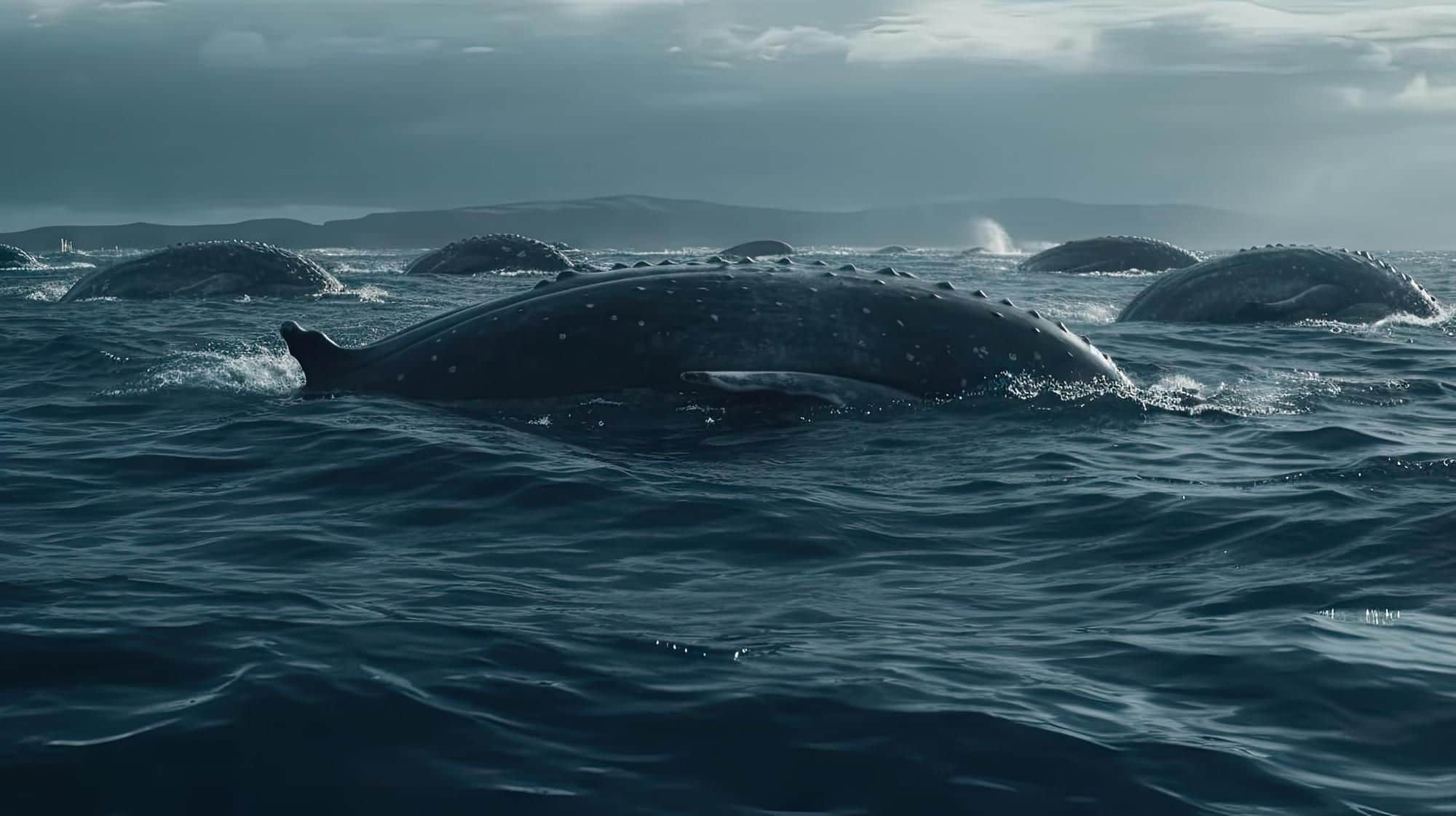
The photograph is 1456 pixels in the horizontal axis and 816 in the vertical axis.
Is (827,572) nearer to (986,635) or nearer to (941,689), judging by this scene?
(986,635)

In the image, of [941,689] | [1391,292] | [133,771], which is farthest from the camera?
[1391,292]

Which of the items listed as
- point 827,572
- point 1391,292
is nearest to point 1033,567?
point 827,572

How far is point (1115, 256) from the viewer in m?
42.8

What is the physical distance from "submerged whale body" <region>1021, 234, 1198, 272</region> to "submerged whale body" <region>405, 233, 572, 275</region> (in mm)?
15434

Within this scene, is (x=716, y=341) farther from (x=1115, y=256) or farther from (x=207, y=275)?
(x=1115, y=256)

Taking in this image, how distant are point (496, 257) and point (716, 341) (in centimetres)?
2543

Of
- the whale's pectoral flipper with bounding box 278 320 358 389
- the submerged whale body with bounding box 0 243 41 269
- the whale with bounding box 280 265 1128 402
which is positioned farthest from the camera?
the submerged whale body with bounding box 0 243 41 269

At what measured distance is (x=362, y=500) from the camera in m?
10.2

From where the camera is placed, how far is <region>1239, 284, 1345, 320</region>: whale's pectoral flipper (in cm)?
2194

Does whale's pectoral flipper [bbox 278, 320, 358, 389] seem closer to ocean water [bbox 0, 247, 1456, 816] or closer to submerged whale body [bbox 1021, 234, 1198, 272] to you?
ocean water [bbox 0, 247, 1456, 816]

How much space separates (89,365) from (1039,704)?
1521 centimetres

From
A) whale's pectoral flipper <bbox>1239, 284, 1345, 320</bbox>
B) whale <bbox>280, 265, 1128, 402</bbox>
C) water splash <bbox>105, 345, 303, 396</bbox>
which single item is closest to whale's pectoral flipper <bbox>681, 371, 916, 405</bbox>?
whale <bbox>280, 265, 1128, 402</bbox>

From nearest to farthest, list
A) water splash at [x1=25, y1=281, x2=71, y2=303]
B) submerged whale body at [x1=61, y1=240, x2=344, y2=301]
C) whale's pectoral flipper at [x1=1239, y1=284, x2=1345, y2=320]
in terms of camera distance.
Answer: whale's pectoral flipper at [x1=1239, y1=284, x2=1345, y2=320], submerged whale body at [x1=61, y1=240, x2=344, y2=301], water splash at [x1=25, y1=281, x2=71, y2=303]

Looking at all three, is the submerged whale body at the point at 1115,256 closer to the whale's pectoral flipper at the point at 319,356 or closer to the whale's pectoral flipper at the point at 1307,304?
the whale's pectoral flipper at the point at 1307,304
